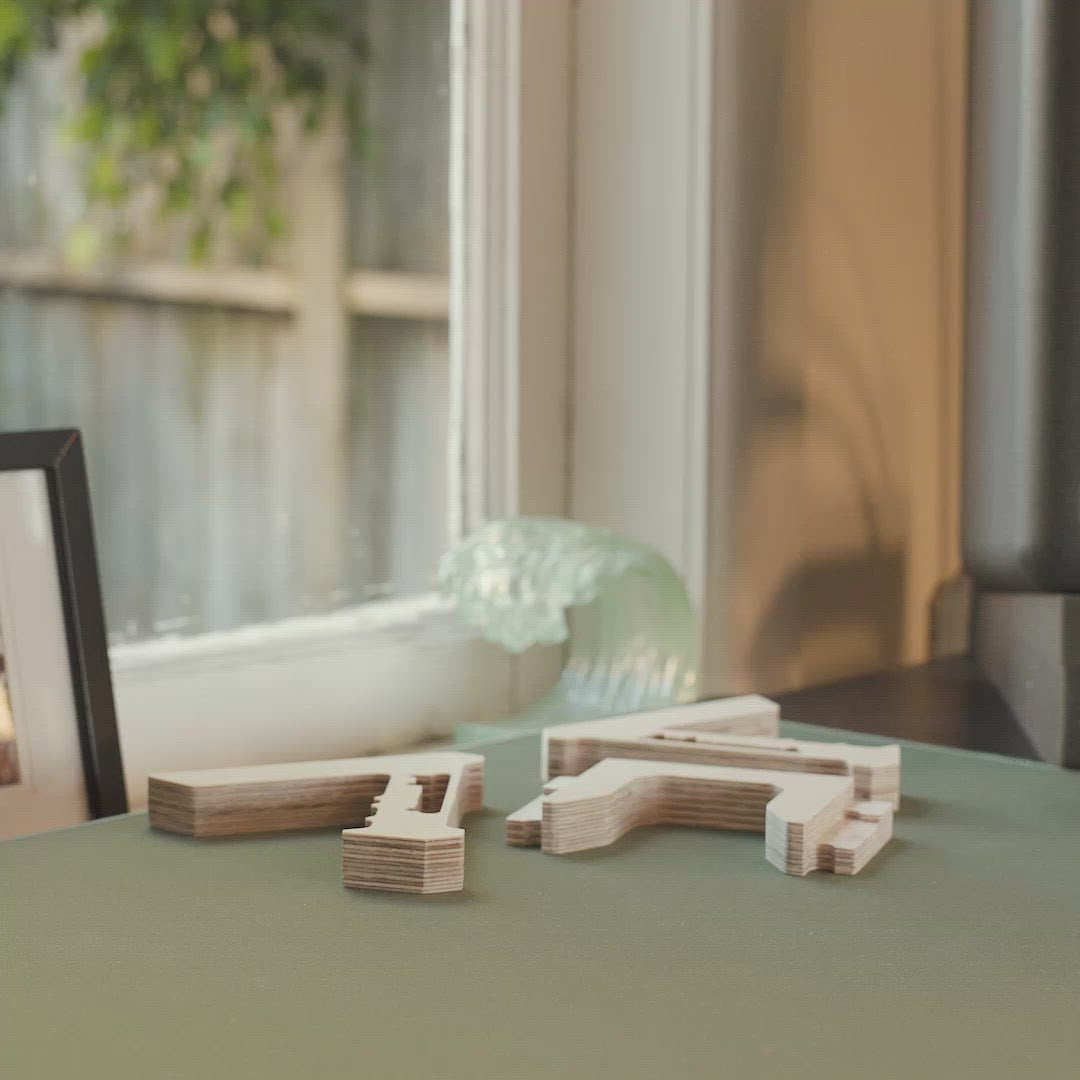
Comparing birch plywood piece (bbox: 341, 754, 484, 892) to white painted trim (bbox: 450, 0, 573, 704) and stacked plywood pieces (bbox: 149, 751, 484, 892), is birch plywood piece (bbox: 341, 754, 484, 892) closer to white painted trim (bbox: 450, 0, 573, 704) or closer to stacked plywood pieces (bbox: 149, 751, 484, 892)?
stacked plywood pieces (bbox: 149, 751, 484, 892)

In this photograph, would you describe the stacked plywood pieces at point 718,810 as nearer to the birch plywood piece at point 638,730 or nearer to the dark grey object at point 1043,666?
the birch plywood piece at point 638,730

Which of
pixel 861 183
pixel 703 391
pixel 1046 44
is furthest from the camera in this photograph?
pixel 861 183

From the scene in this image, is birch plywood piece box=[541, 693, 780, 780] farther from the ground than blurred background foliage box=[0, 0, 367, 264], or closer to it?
closer to it

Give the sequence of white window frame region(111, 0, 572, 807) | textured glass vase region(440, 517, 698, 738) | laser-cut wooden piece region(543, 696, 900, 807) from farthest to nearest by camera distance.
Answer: white window frame region(111, 0, 572, 807)
textured glass vase region(440, 517, 698, 738)
laser-cut wooden piece region(543, 696, 900, 807)

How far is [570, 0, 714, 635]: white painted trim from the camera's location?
117 cm

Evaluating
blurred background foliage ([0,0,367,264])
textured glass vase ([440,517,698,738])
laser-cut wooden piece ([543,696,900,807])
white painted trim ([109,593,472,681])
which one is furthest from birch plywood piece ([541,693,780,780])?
blurred background foliage ([0,0,367,264])

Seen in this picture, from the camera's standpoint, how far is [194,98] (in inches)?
38.2

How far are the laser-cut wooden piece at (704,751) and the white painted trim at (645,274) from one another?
1.45ft

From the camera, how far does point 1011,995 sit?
19.2 inches

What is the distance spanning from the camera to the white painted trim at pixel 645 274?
1175 millimetres

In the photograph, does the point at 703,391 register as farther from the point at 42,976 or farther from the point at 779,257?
the point at 42,976

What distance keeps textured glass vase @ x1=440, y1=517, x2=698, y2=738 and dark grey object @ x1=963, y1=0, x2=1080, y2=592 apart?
0.20 metres

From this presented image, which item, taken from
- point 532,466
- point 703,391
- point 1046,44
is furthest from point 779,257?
point 1046,44

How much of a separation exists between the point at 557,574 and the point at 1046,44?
1.35 ft
